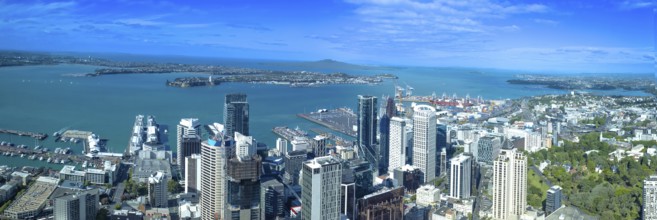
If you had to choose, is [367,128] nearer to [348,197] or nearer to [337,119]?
[337,119]

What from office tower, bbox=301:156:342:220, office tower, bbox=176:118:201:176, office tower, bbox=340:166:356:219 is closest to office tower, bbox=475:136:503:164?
office tower, bbox=340:166:356:219

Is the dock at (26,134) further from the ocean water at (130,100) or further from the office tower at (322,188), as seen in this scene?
the office tower at (322,188)

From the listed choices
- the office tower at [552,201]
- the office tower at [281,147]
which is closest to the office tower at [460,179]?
the office tower at [552,201]

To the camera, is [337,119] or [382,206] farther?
[337,119]

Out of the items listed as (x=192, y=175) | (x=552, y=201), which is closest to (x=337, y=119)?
(x=192, y=175)

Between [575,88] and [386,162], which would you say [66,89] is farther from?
[575,88]

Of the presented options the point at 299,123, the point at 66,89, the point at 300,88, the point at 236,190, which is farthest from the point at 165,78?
the point at 236,190

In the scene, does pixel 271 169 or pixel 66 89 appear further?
pixel 66 89
